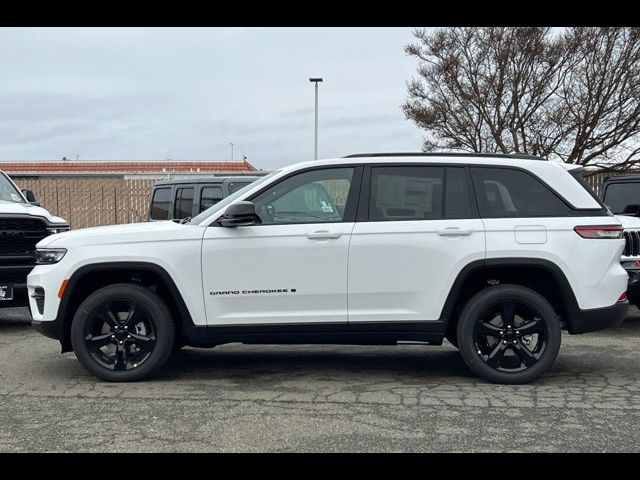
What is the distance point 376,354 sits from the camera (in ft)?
24.0

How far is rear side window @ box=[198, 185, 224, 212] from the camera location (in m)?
12.2

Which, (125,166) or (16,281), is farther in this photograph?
(125,166)

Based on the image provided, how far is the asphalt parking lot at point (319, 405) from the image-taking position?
445cm

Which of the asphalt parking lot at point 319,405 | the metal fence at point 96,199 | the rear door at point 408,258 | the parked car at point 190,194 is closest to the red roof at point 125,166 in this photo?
the metal fence at point 96,199

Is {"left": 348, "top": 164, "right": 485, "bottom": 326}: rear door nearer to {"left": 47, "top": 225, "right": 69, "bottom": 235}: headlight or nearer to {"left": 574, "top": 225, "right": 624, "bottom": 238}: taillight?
{"left": 574, "top": 225, "right": 624, "bottom": 238}: taillight

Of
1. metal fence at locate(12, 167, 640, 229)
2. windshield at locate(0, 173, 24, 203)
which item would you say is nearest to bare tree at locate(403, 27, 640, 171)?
metal fence at locate(12, 167, 640, 229)

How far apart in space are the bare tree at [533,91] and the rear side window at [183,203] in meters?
12.5

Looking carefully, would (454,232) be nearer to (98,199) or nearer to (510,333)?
(510,333)

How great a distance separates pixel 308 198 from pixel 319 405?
1748mm

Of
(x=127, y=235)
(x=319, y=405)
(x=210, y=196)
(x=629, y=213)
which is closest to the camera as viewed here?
(x=319, y=405)

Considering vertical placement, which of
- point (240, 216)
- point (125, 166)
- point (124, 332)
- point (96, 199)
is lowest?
point (124, 332)

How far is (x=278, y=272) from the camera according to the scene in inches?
229

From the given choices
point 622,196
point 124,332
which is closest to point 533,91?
point 622,196

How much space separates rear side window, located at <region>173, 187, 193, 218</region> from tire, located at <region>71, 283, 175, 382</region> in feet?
21.1
